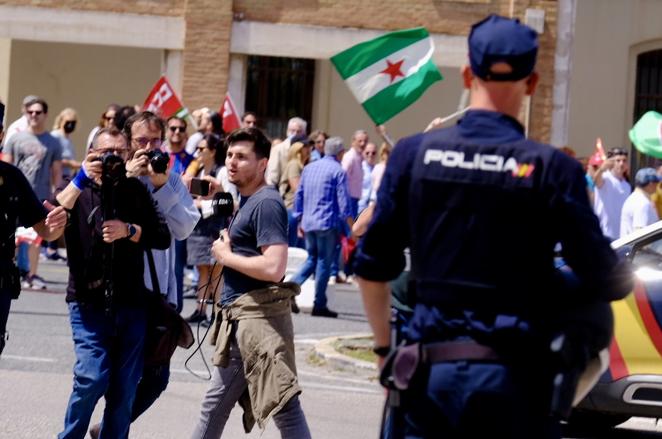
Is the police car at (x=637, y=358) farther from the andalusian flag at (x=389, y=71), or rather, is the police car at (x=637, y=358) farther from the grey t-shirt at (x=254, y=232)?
the andalusian flag at (x=389, y=71)

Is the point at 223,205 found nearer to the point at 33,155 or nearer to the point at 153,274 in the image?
the point at 153,274

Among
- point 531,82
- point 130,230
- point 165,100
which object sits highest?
point 165,100

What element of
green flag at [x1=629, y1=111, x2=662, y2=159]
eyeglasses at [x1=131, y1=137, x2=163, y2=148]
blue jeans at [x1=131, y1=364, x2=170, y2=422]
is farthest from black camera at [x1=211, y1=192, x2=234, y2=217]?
green flag at [x1=629, y1=111, x2=662, y2=159]

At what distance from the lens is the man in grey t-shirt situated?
1602 cm

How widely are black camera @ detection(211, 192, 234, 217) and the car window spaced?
2.93 m

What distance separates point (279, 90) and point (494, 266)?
911 inches

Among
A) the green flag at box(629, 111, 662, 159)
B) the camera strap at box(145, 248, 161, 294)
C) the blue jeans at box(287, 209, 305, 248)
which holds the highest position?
the green flag at box(629, 111, 662, 159)

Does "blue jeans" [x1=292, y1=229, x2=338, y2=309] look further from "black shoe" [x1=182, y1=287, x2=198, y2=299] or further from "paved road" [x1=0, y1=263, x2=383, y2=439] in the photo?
"black shoe" [x1=182, y1=287, x2=198, y2=299]

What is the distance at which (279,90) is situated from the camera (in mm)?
27094

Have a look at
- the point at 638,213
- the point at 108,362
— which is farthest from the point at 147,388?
the point at 638,213

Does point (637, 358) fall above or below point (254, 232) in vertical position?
below

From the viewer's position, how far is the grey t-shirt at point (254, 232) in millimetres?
6836

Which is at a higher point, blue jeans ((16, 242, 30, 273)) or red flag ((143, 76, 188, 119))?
red flag ((143, 76, 188, 119))

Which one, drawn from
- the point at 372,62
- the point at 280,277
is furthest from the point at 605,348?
the point at 372,62
